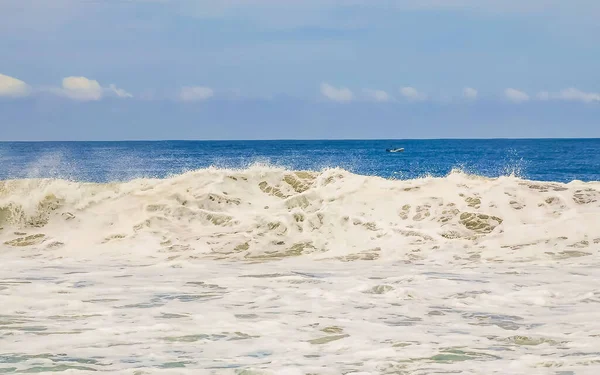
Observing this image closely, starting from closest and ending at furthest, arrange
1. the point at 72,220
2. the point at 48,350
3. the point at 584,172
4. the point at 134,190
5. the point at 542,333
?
the point at 48,350 < the point at 542,333 < the point at 72,220 < the point at 134,190 < the point at 584,172

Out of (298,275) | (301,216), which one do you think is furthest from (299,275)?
(301,216)

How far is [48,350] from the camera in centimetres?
696

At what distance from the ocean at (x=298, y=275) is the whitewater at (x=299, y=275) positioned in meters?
0.03

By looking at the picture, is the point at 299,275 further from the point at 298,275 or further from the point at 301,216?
the point at 301,216

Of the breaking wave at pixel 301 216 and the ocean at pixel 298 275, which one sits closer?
the ocean at pixel 298 275

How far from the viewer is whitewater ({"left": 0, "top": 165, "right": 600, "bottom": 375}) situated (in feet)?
22.5

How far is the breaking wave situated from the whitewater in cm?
5

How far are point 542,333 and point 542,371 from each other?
1395 millimetres

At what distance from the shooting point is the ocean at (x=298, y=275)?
6863 millimetres

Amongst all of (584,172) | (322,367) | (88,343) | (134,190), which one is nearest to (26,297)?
(88,343)

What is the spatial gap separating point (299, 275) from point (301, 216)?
4140 millimetres

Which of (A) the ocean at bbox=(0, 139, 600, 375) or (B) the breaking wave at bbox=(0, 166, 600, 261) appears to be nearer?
(A) the ocean at bbox=(0, 139, 600, 375)

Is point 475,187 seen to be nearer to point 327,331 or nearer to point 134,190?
point 134,190

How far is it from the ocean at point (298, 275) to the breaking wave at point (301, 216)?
44 millimetres
